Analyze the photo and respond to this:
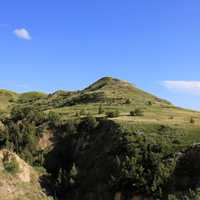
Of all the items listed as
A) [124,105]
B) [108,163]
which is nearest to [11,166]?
[108,163]

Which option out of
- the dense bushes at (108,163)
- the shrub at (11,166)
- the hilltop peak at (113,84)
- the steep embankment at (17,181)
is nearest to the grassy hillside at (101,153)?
the dense bushes at (108,163)

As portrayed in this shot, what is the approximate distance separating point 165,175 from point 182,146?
6.63m

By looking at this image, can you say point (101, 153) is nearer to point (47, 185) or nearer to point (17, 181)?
point (47, 185)

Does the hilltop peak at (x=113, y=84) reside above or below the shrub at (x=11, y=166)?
above

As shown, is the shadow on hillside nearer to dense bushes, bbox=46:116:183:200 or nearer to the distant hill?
dense bushes, bbox=46:116:183:200

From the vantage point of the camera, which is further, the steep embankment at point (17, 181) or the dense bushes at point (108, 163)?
the steep embankment at point (17, 181)

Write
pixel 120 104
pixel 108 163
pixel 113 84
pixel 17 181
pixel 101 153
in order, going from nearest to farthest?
pixel 17 181 → pixel 108 163 → pixel 101 153 → pixel 120 104 → pixel 113 84

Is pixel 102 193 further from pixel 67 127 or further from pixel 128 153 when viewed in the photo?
pixel 67 127

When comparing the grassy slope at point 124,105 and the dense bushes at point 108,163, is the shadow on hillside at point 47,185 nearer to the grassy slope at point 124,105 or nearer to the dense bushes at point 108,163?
the dense bushes at point 108,163

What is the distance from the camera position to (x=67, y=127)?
58.9m

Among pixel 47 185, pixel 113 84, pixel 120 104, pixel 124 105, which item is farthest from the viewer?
pixel 113 84

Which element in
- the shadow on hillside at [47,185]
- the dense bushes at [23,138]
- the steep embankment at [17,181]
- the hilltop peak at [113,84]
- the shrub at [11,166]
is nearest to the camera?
the steep embankment at [17,181]

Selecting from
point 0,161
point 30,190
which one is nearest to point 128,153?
point 30,190

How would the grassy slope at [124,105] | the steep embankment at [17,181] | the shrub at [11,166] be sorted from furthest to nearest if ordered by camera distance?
1. the grassy slope at [124,105]
2. the shrub at [11,166]
3. the steep embankment at [17,181]
